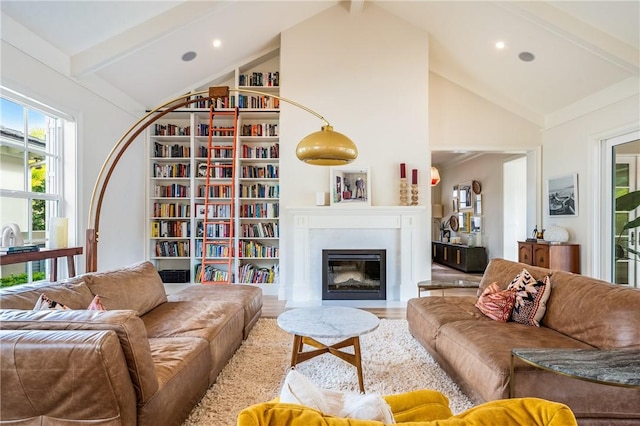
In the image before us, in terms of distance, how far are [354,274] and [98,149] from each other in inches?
143

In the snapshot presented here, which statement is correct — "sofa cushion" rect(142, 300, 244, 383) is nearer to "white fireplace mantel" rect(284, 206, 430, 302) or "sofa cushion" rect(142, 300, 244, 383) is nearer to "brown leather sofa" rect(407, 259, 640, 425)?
"brown leather sofa" rect(407, 259, 640, 425)

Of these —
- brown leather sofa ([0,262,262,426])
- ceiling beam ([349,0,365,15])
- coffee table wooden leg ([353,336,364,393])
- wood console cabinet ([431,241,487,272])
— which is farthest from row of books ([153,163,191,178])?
wood console cabinet ([431,241,487,272])

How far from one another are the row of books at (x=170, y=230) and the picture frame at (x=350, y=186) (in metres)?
2.35

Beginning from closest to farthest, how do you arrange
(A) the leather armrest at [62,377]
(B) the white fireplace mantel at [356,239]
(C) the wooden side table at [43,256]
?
(A) the leather armrest at [62,377] < (C) the wooden side table at [43,256] < (B) the white fireplace mantel at [356,239]

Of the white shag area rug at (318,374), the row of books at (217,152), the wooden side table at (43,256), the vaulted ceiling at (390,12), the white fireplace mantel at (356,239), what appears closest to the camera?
the white shag area rug at (318,374)

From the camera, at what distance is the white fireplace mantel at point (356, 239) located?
5.02 metres

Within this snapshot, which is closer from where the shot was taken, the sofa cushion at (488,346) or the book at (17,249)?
the sofa cushion at (488,346)

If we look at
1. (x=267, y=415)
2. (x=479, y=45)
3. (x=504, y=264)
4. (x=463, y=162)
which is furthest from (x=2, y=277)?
(x=463, y=162)

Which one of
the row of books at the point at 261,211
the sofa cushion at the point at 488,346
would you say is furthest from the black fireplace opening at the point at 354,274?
the sofa cushion at the point at 488,346

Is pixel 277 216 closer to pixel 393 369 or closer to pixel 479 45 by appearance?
pixel 393 369

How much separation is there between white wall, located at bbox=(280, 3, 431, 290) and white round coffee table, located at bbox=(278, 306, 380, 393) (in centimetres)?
248

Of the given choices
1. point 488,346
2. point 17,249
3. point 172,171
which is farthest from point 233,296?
point 172,171

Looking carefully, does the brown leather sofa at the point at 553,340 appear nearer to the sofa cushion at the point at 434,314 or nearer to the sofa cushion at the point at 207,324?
the sofa cushion at the point at 434,314

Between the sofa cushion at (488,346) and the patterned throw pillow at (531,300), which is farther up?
the patterned throw pillow at (531,300)
